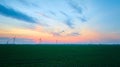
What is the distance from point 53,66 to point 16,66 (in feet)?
25.6

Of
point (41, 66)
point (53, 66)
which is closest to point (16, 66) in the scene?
point (41, 66)

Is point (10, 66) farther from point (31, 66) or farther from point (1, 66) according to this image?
point (31, 66)

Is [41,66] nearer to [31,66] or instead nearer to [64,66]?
→ [31,66]

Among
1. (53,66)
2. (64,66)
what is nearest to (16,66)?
(53,66)

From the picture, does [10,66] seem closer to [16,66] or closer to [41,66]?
[16,66]

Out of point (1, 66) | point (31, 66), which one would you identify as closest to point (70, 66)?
point (31, 66)

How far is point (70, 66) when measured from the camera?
34.5 meters

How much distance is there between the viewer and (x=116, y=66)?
34.9m

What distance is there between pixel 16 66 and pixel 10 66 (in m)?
1.21

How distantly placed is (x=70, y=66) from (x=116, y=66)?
31.5 feet

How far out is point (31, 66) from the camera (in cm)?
3531

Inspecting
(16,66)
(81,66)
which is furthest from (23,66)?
(81,66)

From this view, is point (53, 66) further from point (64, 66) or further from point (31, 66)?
point (31, 66)

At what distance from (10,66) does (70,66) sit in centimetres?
1250
